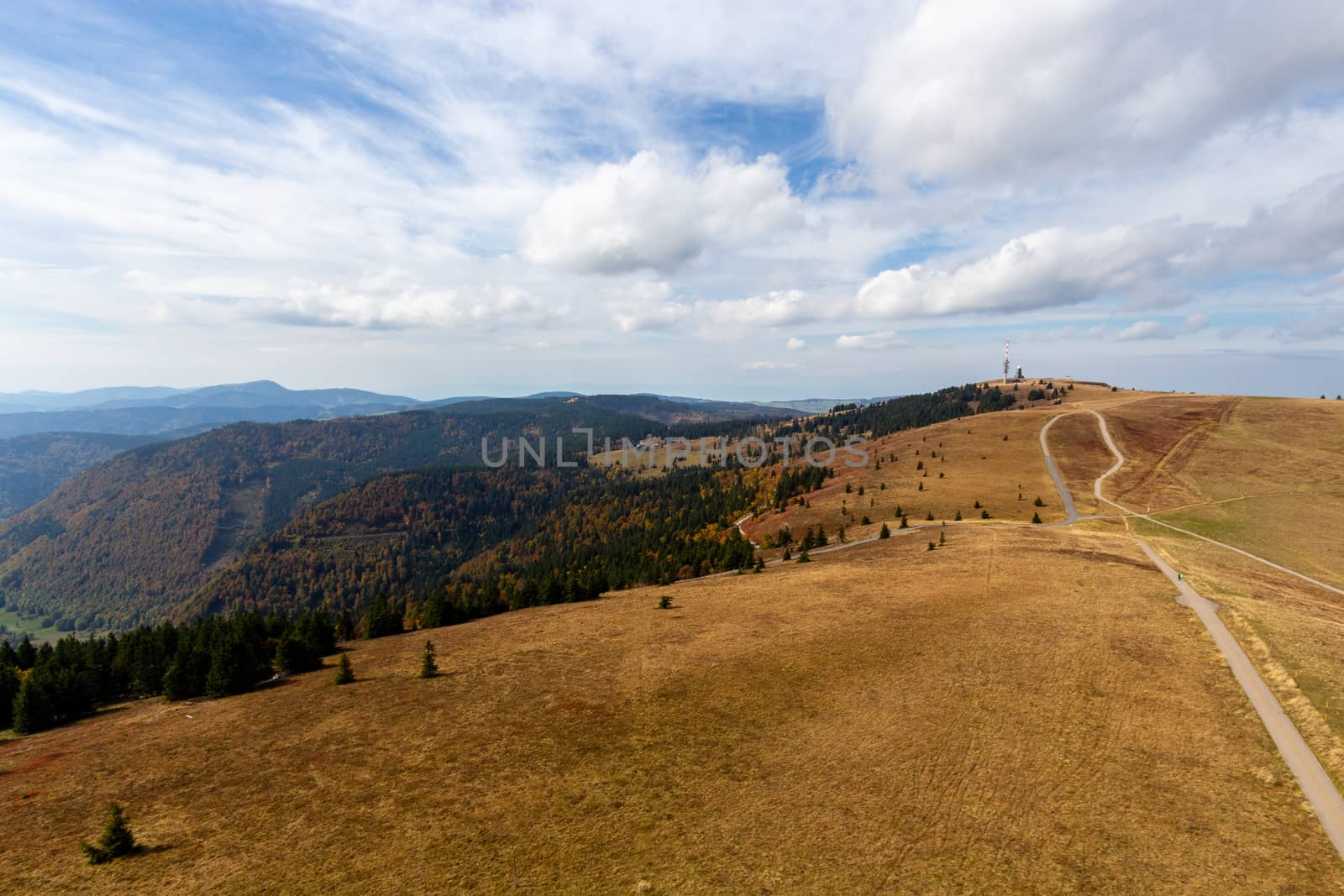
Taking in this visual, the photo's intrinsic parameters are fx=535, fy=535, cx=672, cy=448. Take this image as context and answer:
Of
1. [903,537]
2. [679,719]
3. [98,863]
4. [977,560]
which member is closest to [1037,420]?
[903,537]

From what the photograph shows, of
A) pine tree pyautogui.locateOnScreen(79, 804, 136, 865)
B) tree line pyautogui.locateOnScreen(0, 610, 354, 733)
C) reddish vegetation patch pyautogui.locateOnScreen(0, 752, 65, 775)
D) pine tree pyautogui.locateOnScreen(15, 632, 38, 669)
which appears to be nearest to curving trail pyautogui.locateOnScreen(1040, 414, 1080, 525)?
tree line pyautogui.locateOnScreen(0, 610, 354, 733)

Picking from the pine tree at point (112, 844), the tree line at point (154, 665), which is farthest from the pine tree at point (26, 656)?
the pine tree at point (112, 844)

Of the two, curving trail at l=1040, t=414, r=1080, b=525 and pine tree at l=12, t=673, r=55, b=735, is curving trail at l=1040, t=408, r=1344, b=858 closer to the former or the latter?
curving trail at l=1040, t=414, r=1080, b=525

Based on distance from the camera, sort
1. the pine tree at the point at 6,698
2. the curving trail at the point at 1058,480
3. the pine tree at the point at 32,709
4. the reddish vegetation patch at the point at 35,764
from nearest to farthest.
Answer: the reddish vegetation patch at the point at 35,764
the pine tree at the point at 32,709
the pine tree at the point at 6,698
the curving trail at the point at 1058,480

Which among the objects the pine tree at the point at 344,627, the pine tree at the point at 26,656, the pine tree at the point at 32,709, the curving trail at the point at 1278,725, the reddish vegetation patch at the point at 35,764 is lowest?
the pine tree at the point at 26,656

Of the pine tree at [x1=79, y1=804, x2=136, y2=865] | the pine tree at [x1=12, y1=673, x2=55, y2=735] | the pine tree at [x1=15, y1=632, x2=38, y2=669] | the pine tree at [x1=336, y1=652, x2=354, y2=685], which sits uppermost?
Answer: the pine tree at [x1=79, y1=804, x2=136, y2=865]

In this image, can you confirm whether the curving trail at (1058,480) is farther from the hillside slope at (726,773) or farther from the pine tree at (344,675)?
the pine tree at (344,675)
